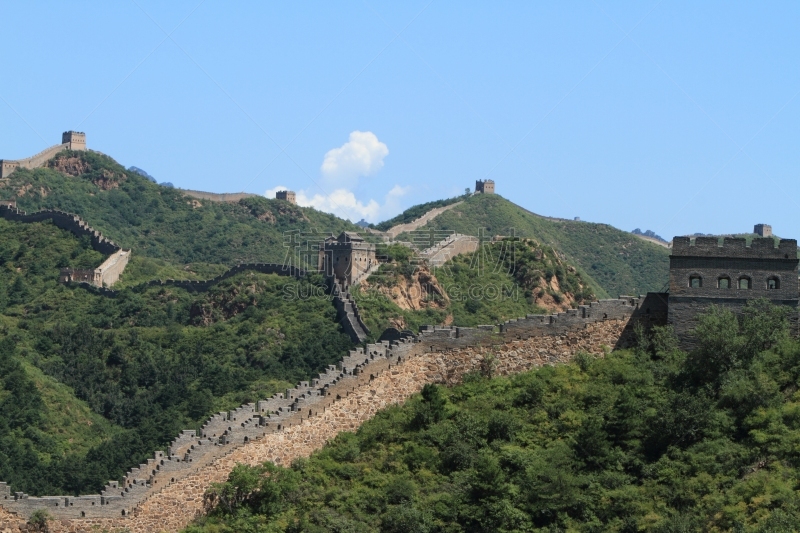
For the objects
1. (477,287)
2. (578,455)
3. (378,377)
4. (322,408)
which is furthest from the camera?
(477,287)

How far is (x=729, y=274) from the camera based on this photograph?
53562mm

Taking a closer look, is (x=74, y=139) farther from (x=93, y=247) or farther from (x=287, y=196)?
(x=93, y=247)

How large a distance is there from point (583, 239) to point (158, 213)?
31049 mm

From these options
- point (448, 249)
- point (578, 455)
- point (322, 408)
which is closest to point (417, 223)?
point (448, 249)

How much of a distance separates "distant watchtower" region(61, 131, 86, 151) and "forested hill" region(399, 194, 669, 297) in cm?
2728

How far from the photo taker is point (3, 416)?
79062 millimetres

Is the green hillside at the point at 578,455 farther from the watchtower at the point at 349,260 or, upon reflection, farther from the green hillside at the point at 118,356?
the watchtower at the point at 349,260

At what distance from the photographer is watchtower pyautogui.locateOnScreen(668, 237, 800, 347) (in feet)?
175

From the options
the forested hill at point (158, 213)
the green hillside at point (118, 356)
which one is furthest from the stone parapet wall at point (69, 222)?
the forested hill at point (158, 213)

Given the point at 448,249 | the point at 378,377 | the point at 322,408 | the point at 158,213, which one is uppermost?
the point at 158,213

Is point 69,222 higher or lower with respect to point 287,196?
lower

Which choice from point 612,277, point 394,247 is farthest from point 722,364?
point 612,277

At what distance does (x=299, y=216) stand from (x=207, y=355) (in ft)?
177

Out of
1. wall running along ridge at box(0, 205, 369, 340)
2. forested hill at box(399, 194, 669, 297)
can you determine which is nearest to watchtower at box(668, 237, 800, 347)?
wall running along ridge at box(0, 205, 369, 340)
